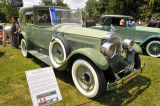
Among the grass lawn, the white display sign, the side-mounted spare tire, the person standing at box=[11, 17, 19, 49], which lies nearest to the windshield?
the side-mounted spare tire

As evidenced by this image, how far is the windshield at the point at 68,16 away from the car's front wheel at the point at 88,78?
1823mm

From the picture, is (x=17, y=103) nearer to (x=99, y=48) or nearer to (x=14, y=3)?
(x=99, y=48)

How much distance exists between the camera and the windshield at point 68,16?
13.1ft

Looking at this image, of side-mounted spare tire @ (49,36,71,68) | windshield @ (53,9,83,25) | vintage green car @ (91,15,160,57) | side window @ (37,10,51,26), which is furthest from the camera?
vintage green car @ (91,15,160,57)

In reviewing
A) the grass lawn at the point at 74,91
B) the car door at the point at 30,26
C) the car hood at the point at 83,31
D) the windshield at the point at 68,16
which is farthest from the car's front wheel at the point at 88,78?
the car door at the point at 30,26

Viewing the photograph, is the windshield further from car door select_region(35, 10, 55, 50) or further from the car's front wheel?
the car's front wheel

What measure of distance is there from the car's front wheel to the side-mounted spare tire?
0.55m

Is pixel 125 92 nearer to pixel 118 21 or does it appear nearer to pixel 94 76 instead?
pixel 94 76

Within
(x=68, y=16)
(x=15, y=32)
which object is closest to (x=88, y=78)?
(x=68, y=16)

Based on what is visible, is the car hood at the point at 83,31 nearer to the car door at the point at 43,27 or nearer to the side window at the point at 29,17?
the car door at the point at 43,27

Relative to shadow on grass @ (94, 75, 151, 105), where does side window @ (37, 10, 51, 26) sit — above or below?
above

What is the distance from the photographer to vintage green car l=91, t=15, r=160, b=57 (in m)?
5.73

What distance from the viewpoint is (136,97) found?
281 centimetres

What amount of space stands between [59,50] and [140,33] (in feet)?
15.9
